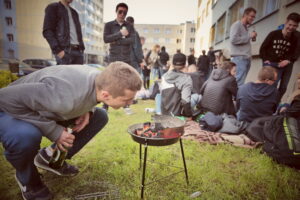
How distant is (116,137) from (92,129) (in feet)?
4.20

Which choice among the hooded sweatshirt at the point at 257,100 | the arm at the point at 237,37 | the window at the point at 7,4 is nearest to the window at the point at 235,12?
the arm at the point at 237,37

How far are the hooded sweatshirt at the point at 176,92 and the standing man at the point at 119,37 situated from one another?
1288mm

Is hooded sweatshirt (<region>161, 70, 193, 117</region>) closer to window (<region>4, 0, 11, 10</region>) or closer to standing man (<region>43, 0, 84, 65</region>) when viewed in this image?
standing man (<region>43, 0, 84, 65</region>)

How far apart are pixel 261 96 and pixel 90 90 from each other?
322cm

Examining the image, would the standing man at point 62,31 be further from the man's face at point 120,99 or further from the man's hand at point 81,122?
the man's face at point 120,99

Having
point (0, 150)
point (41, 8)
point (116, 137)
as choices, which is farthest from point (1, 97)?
point (41, 8)

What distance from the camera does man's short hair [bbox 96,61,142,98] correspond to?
5.27 ft

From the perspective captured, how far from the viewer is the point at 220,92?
3957 millimetres

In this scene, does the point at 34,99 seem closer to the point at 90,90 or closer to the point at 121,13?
the point at 90,90

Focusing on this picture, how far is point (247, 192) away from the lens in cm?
208

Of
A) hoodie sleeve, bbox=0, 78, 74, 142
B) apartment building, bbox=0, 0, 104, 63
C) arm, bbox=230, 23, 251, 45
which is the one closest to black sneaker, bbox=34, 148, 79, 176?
hoodie sleeve, bbox=0, 78, 74, 142

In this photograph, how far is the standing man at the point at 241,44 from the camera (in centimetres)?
483

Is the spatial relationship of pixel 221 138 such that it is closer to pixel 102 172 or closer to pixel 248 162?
pixel 248 162

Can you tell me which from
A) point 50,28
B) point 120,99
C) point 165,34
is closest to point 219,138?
point 120,99
